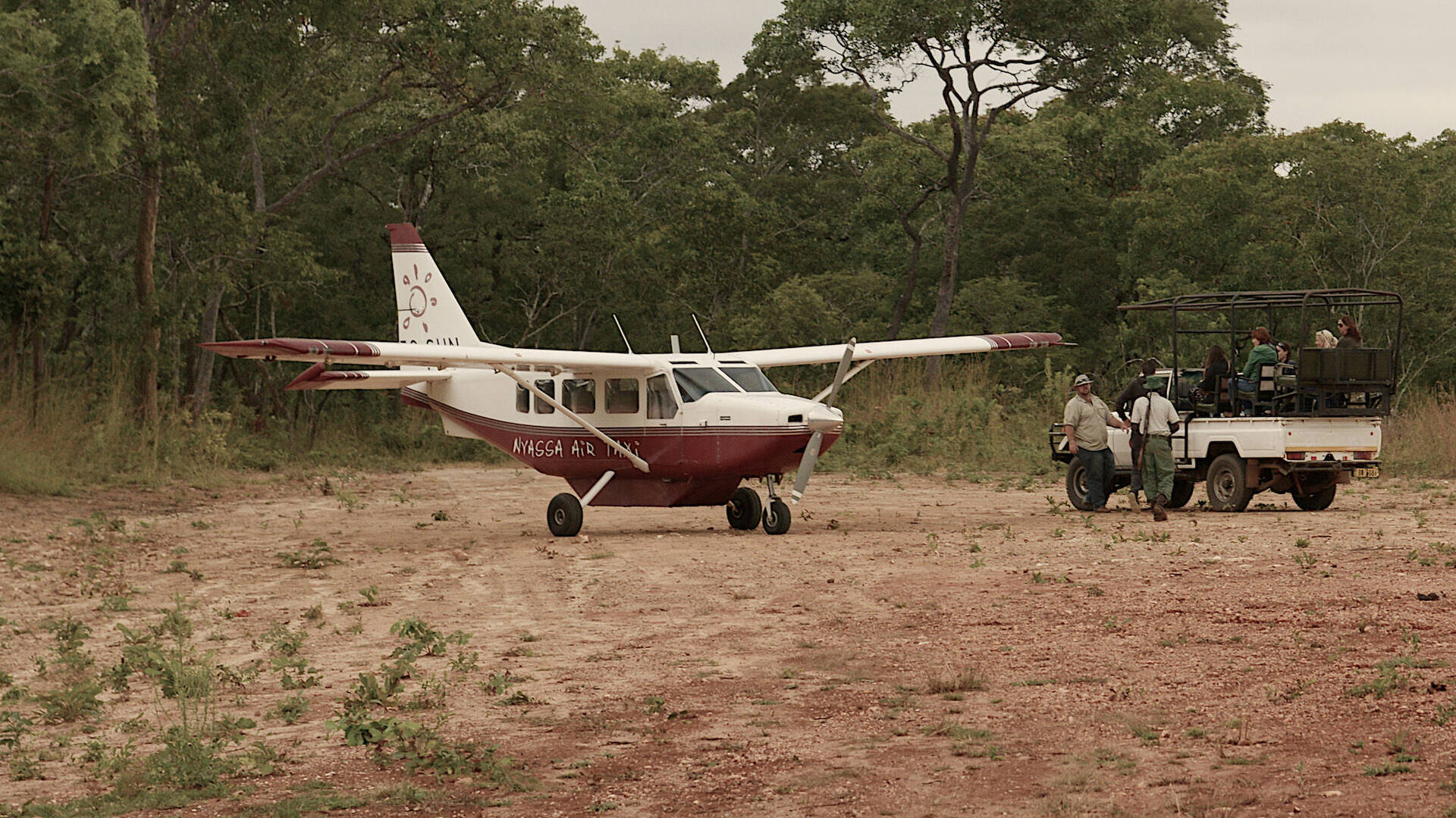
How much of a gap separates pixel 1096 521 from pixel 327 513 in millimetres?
11059

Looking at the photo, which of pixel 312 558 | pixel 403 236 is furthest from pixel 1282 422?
pixel 403 236

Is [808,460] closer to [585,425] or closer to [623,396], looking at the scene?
[623,396]

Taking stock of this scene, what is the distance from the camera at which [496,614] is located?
12.8 m

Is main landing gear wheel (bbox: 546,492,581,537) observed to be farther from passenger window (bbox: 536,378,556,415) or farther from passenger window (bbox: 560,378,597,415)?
passenger window (bbox: 536,378,556,415)

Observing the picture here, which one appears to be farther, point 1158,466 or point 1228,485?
point 1228,485

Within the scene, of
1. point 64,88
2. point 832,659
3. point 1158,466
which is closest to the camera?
point 832,659

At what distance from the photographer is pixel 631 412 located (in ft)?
65.3

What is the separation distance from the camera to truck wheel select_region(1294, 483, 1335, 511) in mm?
20422

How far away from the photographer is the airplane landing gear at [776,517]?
19156 millimetres

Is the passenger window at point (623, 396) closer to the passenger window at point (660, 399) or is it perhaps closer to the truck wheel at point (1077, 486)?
the passenger window at point (660, 399)

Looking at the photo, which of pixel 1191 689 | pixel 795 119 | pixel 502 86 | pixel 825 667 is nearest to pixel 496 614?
pixel 825 667

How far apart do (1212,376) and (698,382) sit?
6.46 meters

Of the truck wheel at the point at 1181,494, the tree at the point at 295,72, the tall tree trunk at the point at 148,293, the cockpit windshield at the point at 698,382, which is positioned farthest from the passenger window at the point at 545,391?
the tall tree trunk at the point at 148,293

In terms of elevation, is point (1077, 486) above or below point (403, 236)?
below
